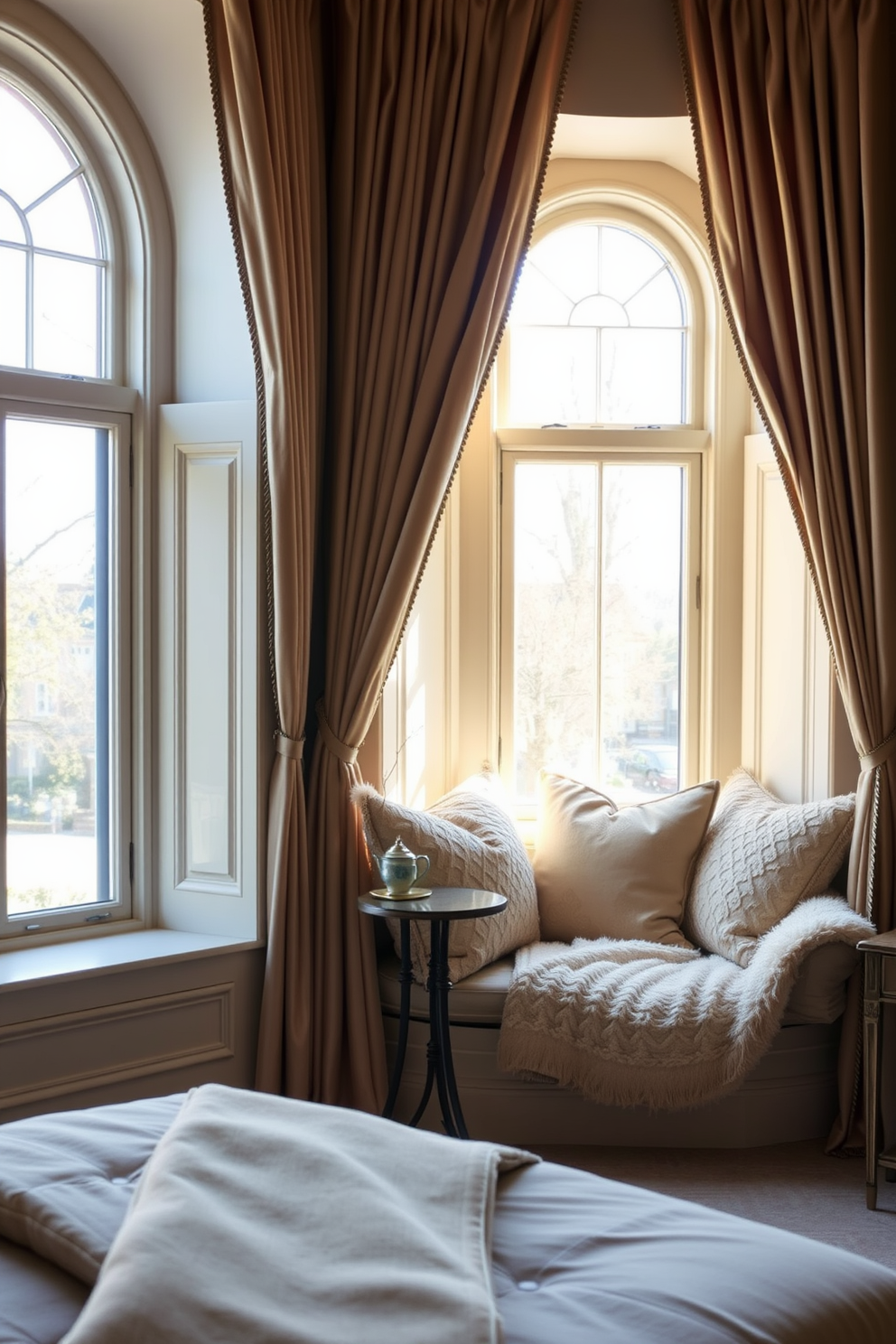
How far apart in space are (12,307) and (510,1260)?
2939mm

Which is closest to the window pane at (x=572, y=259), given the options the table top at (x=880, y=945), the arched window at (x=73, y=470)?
the arched window at (x=73, y=470)

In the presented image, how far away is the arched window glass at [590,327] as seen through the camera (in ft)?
14.2

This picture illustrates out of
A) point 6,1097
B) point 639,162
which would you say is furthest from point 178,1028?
point 639,162

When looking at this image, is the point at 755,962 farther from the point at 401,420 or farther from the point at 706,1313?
the point at 706,1313

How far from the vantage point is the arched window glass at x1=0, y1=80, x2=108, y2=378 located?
3.43 meters

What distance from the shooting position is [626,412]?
436 centimetres

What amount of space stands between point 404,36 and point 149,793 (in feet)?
7.72

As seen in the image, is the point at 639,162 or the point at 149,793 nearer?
the point at 149,793

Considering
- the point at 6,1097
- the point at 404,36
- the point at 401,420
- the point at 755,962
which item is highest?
the point at 404,36

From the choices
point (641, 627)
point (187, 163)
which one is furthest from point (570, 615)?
point (187, 163)

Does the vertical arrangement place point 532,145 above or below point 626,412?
above

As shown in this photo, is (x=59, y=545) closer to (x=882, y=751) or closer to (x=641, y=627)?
(x=641, y=627)

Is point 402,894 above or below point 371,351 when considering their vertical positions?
below

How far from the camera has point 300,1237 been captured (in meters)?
1.33
